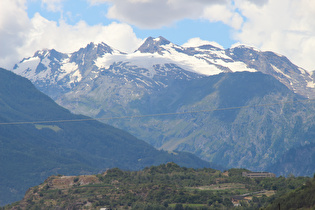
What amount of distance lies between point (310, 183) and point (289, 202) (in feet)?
64.6

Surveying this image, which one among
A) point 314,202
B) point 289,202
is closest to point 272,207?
point 289,202

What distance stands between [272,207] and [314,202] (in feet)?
50.7

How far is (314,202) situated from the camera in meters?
158

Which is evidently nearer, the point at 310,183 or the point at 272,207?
the point at 272,207

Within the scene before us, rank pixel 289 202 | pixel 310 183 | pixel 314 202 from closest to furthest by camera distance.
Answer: pixel 314 202
pixel 289 202
pixel 310 183

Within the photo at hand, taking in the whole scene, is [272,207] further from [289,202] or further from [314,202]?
[314,202]

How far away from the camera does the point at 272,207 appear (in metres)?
171

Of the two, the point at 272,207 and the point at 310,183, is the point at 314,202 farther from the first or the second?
the point at 310,183

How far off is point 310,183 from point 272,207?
2089cm

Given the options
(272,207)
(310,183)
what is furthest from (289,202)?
(310,183)

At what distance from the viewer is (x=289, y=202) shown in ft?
557

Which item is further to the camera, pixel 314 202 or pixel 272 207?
pixel 272 207

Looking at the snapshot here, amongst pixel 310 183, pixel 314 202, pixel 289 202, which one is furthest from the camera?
pixel 310 183

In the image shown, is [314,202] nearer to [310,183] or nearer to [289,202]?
[289,202]
